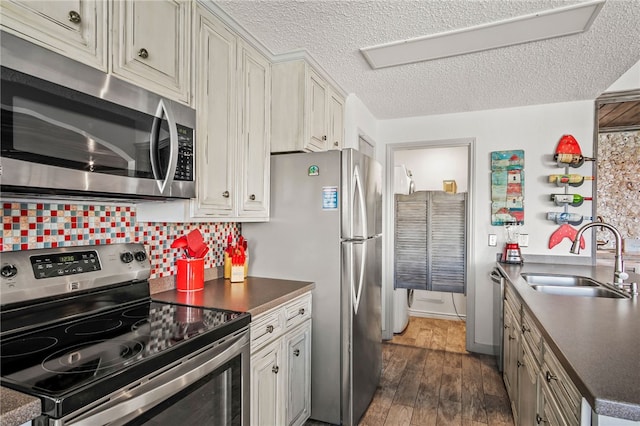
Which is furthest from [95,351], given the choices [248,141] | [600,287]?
[600,287]

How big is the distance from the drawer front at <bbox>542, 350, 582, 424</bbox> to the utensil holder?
158 centimetres

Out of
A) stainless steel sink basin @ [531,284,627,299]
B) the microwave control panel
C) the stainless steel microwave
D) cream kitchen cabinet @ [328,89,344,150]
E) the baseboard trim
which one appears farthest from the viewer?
the baseboard trim

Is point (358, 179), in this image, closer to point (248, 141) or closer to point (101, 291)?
point (248, 141)

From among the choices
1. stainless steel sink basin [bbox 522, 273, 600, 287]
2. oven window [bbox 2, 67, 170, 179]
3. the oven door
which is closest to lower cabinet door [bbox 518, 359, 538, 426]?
stainless steel sink basin [bbox 522, 273, 600, 287]

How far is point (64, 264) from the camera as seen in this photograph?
1312 mm

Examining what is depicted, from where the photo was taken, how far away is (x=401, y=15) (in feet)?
6.01

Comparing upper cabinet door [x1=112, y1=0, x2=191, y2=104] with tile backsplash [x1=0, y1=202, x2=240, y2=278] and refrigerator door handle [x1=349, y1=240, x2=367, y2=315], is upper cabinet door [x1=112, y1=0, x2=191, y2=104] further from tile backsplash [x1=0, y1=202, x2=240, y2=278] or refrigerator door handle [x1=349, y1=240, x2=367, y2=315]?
refrigerator door handle [x1=349, y1=240, x2=367, y2=315]

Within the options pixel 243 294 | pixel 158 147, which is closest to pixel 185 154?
pixel 158 147

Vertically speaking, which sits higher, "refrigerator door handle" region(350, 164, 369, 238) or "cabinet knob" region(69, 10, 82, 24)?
"cabinet knob" region(69, 10, 82, 24)

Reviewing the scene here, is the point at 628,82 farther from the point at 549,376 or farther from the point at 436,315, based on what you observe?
the point at 436,315

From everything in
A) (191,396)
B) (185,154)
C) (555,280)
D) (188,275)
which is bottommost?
(191,396)

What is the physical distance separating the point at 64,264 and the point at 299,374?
51.4 inches

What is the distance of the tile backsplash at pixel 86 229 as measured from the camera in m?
1.24

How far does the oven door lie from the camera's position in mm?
896
